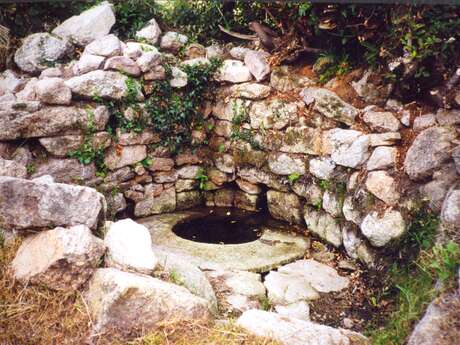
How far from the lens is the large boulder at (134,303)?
2.74 metres

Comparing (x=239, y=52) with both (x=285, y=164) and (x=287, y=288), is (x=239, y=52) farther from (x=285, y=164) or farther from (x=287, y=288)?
(x=287, y=288)

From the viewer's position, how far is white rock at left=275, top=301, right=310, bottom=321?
3.63 m

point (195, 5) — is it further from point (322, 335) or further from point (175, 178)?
point (322, 335)

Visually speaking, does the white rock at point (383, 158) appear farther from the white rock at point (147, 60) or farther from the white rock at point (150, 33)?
the white rock at point (150, 33)

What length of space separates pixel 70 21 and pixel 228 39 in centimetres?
211

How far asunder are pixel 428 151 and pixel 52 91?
12.3ft

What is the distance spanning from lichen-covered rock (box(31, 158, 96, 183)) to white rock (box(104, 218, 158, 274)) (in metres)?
1.52

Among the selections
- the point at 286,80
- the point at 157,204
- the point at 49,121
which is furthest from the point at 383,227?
the point at 49,121

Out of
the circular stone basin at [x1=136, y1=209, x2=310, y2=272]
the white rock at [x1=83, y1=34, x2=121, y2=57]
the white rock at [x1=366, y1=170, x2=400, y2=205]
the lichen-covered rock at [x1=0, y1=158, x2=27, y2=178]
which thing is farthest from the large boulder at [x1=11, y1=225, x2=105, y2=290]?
the white rock at [x1=83, y1=34, x2=121, y2=57]

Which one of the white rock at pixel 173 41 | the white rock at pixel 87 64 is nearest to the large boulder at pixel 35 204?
the white rock at pixel 87 64

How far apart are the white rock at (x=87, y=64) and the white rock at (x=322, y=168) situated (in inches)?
107

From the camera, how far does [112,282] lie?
2.83m

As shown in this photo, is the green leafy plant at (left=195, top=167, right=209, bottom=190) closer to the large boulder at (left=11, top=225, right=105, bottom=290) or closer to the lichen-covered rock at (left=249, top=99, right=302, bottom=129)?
the lichen-covered rock at (left=249, top=99, right=302, bottom=129)

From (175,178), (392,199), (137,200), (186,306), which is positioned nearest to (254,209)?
(175,178)
